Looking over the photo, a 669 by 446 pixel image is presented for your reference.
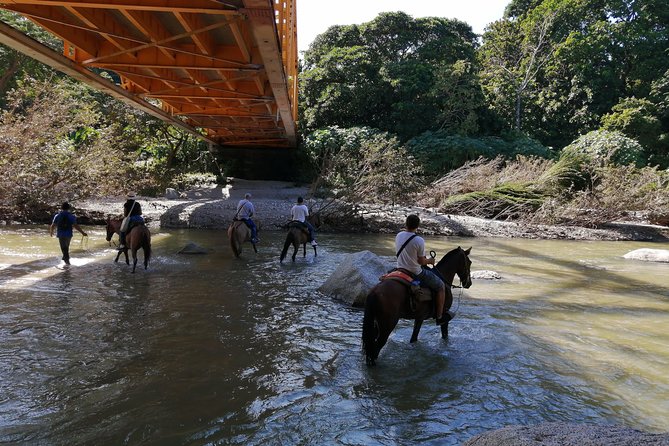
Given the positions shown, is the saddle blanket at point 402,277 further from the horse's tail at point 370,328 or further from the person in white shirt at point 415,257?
the horse's tail at point 370,328

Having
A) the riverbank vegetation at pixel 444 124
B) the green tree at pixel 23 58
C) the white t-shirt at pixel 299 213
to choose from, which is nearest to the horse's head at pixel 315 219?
the riverbank vegetation at pixel 444 124

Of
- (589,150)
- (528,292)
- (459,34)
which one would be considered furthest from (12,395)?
(459,34)

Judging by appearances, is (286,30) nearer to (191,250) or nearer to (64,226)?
(191,250)

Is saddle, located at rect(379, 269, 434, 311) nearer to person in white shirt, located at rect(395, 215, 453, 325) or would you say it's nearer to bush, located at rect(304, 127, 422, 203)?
person in white shirt, located at rect(395, 215, 453, 325)

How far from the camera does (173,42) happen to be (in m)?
11.5

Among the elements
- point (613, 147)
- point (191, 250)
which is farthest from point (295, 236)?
point (613, 147)

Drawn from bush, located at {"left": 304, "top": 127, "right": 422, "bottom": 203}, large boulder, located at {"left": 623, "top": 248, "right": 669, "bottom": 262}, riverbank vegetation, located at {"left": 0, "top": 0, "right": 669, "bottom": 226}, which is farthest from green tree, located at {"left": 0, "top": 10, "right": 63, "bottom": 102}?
large boulder, located at {"left": 623, "top": 248, "right": 669, "bottom": 262}

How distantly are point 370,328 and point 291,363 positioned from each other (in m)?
1.07

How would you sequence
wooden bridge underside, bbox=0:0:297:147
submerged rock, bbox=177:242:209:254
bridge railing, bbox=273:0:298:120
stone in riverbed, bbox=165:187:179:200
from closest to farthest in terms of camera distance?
wooden bridge underside, bbox=0:0:297:147 → bridge railing, bbox=273:0:298:120 → submerged rock, bbox=177:242:209:254 → stone in riverbed, bbox=165:187:179:200

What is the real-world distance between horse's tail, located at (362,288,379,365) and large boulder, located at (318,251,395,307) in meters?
2.63

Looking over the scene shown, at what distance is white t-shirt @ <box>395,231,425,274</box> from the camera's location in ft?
18.2

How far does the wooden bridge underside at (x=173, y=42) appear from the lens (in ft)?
26.3

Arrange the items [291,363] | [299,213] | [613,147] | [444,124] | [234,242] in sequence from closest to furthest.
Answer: [291,363] < [299,213] < [234,242] < [613,147] < [444,124]

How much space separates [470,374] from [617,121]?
3306cm
